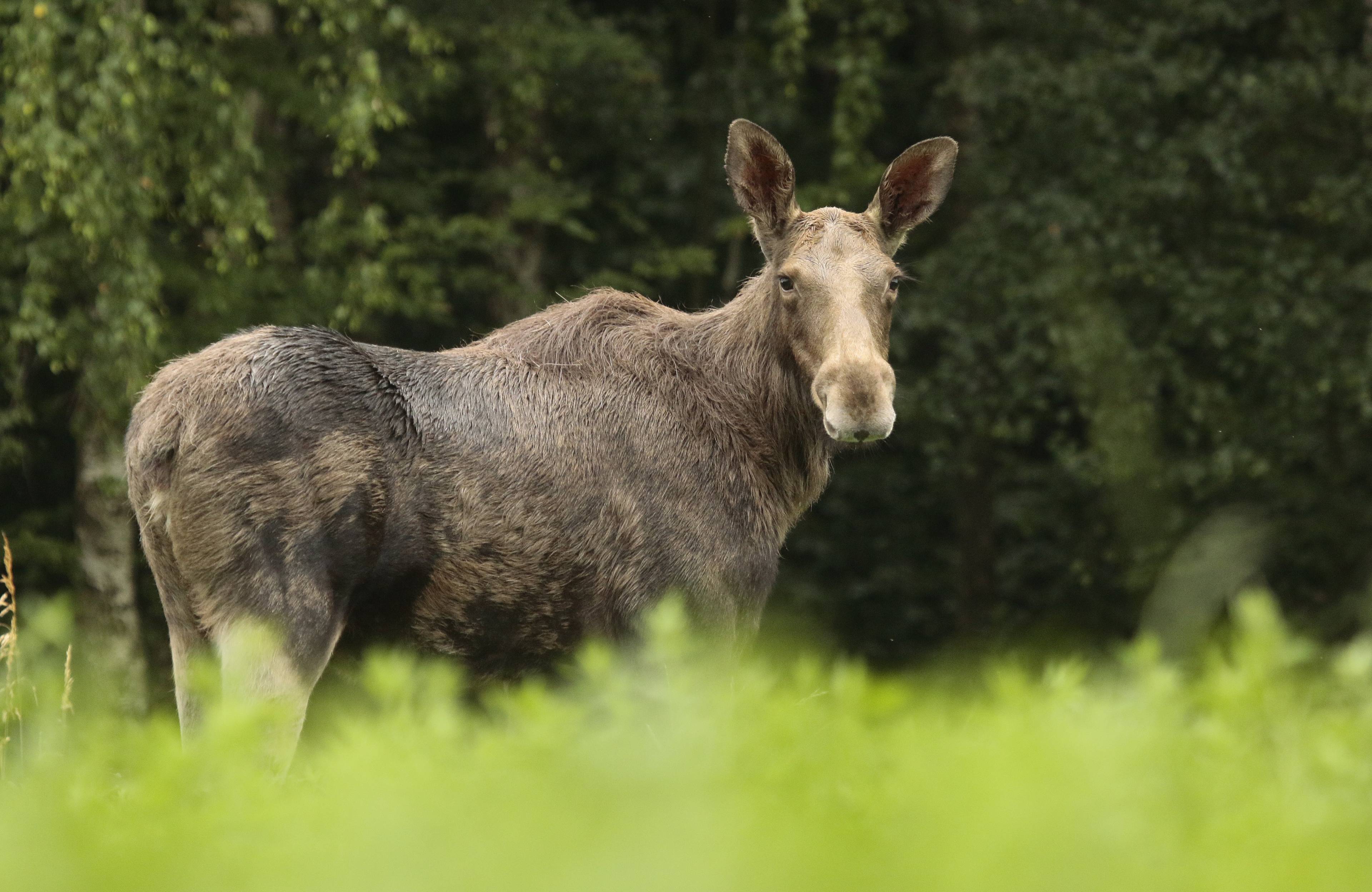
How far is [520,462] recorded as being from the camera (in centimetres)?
519

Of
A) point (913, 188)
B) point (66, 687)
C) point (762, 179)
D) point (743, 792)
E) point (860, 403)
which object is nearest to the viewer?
point (743, 792)

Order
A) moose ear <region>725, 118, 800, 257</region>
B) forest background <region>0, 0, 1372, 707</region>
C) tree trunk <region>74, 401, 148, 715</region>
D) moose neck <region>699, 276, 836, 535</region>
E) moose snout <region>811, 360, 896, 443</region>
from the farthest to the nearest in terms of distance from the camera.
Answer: tree trunk <region>74, 401, 148, 715</region> → forest background <region>0, 0, 1372, 707</region> → moose ear <region>725, 118, 800, 257</region> → moose neck <region>699, 276, 836, 535</region> → moose snout <region>811, 360, 896, 443</region>

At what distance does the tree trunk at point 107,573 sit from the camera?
11.5m

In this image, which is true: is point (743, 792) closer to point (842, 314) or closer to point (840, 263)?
point (842, 314)

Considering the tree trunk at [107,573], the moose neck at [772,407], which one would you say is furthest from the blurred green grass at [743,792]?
the tree trunk at [107,573]

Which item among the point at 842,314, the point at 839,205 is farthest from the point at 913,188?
the point at 839,205

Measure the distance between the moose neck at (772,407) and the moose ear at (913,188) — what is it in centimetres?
60

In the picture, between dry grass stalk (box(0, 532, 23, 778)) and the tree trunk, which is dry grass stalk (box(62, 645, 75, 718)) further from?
the tree trunk

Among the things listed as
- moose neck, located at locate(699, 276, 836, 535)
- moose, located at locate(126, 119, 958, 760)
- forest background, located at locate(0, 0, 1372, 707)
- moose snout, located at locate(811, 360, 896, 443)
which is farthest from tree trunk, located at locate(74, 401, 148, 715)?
moose snout, located at locate(811, 360, 896, 443)

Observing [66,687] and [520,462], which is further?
[520,462]

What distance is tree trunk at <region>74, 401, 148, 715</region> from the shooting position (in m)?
11.5

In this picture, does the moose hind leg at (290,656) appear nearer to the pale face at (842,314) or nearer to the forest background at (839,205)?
the pale face at (842,314)

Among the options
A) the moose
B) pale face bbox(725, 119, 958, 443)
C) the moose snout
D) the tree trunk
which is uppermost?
pale face bbox(725, 119, 958, 443)

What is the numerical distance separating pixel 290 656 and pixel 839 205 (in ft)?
35.4
